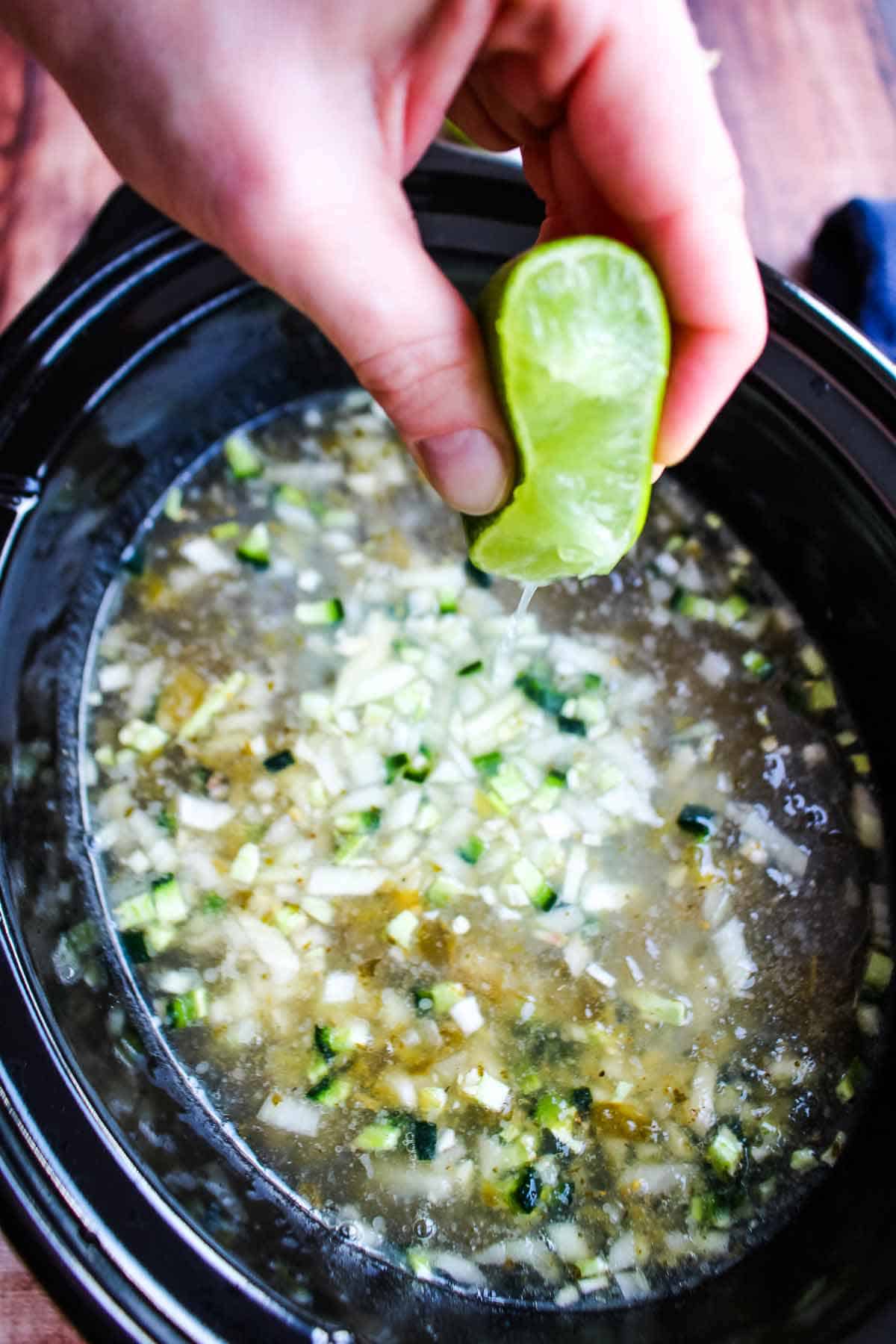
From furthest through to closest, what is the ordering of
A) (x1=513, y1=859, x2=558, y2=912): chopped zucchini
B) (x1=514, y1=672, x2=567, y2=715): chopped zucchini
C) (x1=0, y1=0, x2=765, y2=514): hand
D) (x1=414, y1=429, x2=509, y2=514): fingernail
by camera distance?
(x1=514, y1=672, x2=567, y2=715): chopped zucchini
(x1=513, y1=859, x2=558, y2=912): chopped zucchini
(x1=414, y1=429, x2=509, y2=514): fingernail
(x1=0, y1=0, x2=765, y2=514): hand

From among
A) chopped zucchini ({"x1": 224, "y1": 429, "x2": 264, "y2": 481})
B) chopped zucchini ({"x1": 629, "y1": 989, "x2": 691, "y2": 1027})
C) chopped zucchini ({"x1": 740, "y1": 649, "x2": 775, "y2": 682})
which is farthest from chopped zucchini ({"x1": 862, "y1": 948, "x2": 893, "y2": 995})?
chopped zucchini ({"x1": 224, "y1": 429, "x2": 264, "y2": 481})

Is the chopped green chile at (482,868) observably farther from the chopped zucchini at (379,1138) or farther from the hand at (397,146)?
the hand at (397,146)

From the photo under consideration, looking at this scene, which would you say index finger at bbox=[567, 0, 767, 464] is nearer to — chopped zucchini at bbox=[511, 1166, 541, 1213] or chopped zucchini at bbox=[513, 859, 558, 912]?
chopped zucchini at bbox=[513, 859, 558, 912]

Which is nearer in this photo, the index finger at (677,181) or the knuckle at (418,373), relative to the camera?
the knuckle at (418,373)

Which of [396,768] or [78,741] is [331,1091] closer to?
[396,768]

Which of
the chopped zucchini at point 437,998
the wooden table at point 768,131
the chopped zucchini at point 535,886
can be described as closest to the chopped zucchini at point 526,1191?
the chopped zucchini at point 437,998

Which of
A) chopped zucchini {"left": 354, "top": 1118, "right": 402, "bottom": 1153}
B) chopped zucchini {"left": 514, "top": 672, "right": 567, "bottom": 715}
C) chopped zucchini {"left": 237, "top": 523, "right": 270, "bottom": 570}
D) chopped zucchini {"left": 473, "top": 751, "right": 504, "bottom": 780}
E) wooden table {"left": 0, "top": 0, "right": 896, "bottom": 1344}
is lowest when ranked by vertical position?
chopped zucchini {"left": 354, "top": 1118, "right": 402, "bottom": 1153}

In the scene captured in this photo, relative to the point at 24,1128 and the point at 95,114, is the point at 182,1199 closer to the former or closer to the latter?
the point at 24,1128
